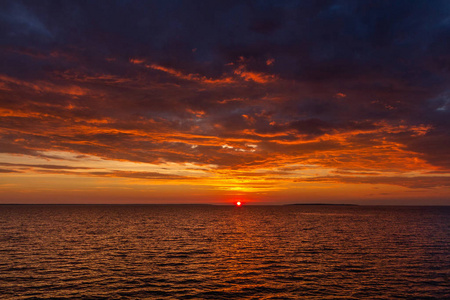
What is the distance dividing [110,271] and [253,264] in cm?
1992

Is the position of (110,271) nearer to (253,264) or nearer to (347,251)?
(253,264)

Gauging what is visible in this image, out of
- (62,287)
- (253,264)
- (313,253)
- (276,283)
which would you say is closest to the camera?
(62,287)

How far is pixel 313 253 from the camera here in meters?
56.0

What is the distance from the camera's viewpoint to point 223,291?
34031mm

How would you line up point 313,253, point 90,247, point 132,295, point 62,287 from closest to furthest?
point 132,295
point 62,287
point 313,253
point 90,247

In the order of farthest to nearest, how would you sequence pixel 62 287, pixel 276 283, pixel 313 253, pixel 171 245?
pixel 171 245
pixel 313 253
pixel 276 283
pixel 62 287

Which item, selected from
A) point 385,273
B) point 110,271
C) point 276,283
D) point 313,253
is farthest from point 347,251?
point 110,271

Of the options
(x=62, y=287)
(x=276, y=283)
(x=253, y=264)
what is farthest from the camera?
(x=253, y=264)

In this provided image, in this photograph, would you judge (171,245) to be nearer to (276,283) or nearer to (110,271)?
(110,271)

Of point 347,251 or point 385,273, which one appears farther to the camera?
point 347,251

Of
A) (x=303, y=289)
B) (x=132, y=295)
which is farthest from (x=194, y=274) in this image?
(x=303, y=289)

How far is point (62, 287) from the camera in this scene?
3450 centimetres

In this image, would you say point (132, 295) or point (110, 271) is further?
point (110, 271)

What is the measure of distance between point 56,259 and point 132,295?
23.4 m
